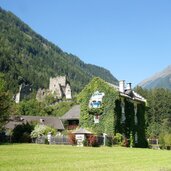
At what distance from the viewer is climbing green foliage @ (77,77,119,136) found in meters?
50.5

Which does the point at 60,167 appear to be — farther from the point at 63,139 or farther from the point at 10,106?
the point at 10,106

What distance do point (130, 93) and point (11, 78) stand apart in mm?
149025

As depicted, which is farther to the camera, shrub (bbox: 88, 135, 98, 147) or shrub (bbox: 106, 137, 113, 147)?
shrub (bbox: 106, 137, 113, 147)

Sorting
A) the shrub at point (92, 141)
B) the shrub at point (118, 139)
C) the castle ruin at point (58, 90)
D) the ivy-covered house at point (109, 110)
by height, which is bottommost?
the shrub at point (92, 141)

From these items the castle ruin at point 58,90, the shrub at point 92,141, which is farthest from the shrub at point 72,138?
the castle ruin at point 58,90

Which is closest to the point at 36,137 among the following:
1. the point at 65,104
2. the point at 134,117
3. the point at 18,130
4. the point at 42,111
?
the point at 18,130

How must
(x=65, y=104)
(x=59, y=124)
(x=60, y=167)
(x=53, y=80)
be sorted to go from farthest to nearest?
(x=53, y=80) < (x=65, y=104) < (x=59, y=124) < (x=60, y=167)

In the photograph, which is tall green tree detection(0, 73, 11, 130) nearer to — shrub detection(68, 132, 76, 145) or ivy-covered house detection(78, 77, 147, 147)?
ivy-covered house detection(78, 77, 147, 147)

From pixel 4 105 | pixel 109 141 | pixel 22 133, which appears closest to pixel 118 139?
pixel 109 141

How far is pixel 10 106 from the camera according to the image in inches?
2040

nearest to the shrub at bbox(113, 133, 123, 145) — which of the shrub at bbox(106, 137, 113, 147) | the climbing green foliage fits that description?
the climbing green foliage

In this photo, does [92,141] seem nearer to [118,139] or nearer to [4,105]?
[118,139]

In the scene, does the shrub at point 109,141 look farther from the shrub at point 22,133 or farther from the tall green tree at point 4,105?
the tall green tree at point 4,105

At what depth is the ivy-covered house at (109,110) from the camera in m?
50.7
